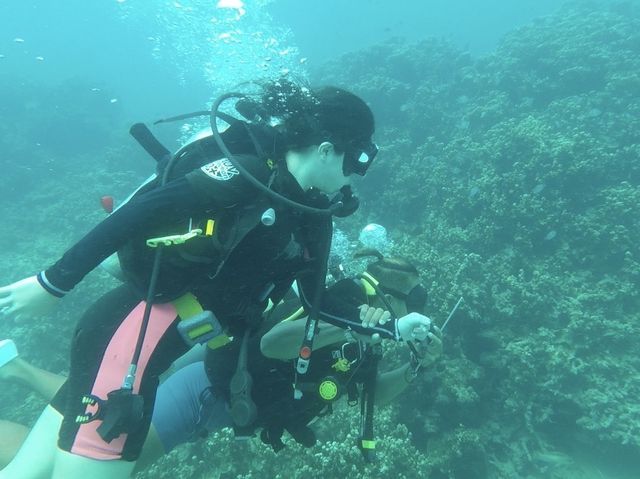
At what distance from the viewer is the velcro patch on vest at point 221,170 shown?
2.02 meters

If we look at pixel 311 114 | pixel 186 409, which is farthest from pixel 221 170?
pixel 186 409

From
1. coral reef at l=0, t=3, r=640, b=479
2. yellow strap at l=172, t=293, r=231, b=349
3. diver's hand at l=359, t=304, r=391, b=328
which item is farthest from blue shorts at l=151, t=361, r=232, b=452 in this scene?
coral reef at l=0, t=3, r=640, b=479

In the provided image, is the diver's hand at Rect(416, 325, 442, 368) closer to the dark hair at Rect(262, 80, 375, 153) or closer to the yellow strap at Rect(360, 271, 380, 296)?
the yellow strap at Rect(360, 271, 380, 296)

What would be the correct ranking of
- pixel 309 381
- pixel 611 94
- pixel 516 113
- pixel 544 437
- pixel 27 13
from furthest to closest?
pixel 27 13 → pixel 516 113 → pixel 611 94 → pixel 544 437 → pixel 309 381

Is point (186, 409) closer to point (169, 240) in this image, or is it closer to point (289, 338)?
point (289, 338)

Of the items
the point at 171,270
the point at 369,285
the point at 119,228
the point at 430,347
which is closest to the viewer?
the point at 119,228

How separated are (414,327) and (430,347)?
524 millimetres

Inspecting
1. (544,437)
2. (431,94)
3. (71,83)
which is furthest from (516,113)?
(71,83)

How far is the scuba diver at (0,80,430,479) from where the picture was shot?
6.56 ft

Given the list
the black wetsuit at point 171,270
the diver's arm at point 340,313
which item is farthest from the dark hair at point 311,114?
the diver's arm at point 340,313

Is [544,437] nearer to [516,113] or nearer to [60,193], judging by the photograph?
[516,113]

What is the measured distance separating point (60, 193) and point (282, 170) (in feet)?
73.0

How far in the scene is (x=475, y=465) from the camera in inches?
224

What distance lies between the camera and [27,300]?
203 centimetres
